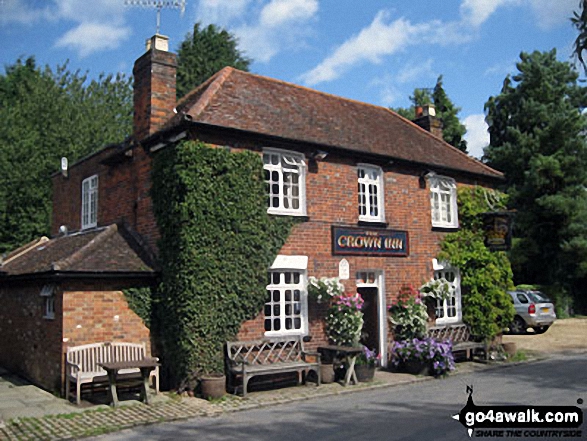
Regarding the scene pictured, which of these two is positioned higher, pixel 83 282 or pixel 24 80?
pixel 24 80

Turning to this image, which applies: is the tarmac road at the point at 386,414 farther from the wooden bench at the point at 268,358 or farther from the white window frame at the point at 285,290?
the white window frame at the point at 285,290

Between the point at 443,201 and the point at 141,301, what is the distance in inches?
362

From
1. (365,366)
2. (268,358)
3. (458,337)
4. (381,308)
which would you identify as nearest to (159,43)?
(268,358)

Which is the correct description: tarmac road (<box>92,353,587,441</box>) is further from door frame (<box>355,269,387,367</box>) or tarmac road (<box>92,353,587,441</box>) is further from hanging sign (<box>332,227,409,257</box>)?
hanging sign (<box>332,227,409,257</box>)

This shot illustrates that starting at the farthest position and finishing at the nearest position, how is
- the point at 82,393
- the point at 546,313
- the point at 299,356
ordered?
the point at 546,313 < the point at 299,356 < the point at 82,393

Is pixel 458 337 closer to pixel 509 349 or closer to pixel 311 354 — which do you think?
pixel 509 349

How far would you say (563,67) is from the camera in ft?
104

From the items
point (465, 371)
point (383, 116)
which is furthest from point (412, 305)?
point (383, 116)

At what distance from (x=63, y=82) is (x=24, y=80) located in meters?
4.02

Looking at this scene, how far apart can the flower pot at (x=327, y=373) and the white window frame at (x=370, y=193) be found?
394 cm

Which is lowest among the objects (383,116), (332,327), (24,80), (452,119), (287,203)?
(332,327)

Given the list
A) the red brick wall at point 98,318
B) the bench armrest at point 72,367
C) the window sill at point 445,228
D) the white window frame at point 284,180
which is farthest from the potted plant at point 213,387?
the window sill at point 445,228

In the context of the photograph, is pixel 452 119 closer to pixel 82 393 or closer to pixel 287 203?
pixel 287 203

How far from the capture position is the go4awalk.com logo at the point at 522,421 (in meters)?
7.48
